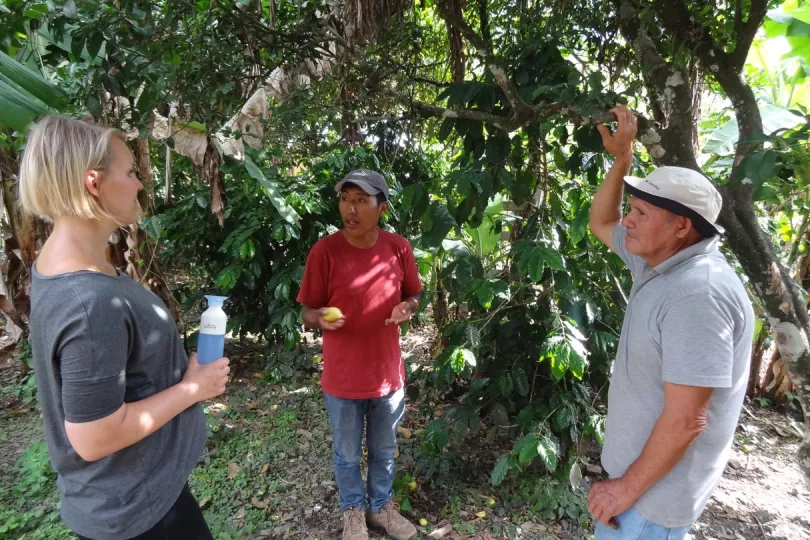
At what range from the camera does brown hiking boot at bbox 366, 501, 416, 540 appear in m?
2.38

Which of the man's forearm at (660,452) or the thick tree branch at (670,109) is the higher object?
the thick tree branch at (670,109)

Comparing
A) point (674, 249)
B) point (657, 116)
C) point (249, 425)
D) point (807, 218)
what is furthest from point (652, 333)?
point (249, 425)

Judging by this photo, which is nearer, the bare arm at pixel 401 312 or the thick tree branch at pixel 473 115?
the thick tree branch at pixel 473 115

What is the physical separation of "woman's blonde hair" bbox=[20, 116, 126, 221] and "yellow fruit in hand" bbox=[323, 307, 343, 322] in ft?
3.67

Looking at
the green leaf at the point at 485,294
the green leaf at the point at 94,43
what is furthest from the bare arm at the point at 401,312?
the green leaf at the point at 94,43

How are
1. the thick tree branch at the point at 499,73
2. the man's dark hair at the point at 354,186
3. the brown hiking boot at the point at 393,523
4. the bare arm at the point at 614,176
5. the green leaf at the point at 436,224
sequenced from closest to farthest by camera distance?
the bare arm at the point at 614,176
the thick tree branch at the point at 499,73
the green leaf at the point at 436,224
the man's dark hair at the point at 354,186
the brown hiking boot at the point at 393,523

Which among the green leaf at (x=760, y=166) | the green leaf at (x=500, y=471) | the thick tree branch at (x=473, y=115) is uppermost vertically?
the thick tree branch at (x=473, y=115)

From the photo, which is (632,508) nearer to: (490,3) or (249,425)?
(490,3)

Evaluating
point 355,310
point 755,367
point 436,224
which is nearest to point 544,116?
point 436,224

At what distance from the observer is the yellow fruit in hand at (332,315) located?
6.84 feet

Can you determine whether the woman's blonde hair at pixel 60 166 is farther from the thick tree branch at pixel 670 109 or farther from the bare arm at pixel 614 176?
the thick tree branch at pixel 670 109

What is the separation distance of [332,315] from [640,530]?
1.35 metres

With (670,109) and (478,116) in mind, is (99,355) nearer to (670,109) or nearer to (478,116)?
(478,116)

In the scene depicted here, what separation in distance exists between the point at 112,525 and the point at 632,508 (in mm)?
1416
